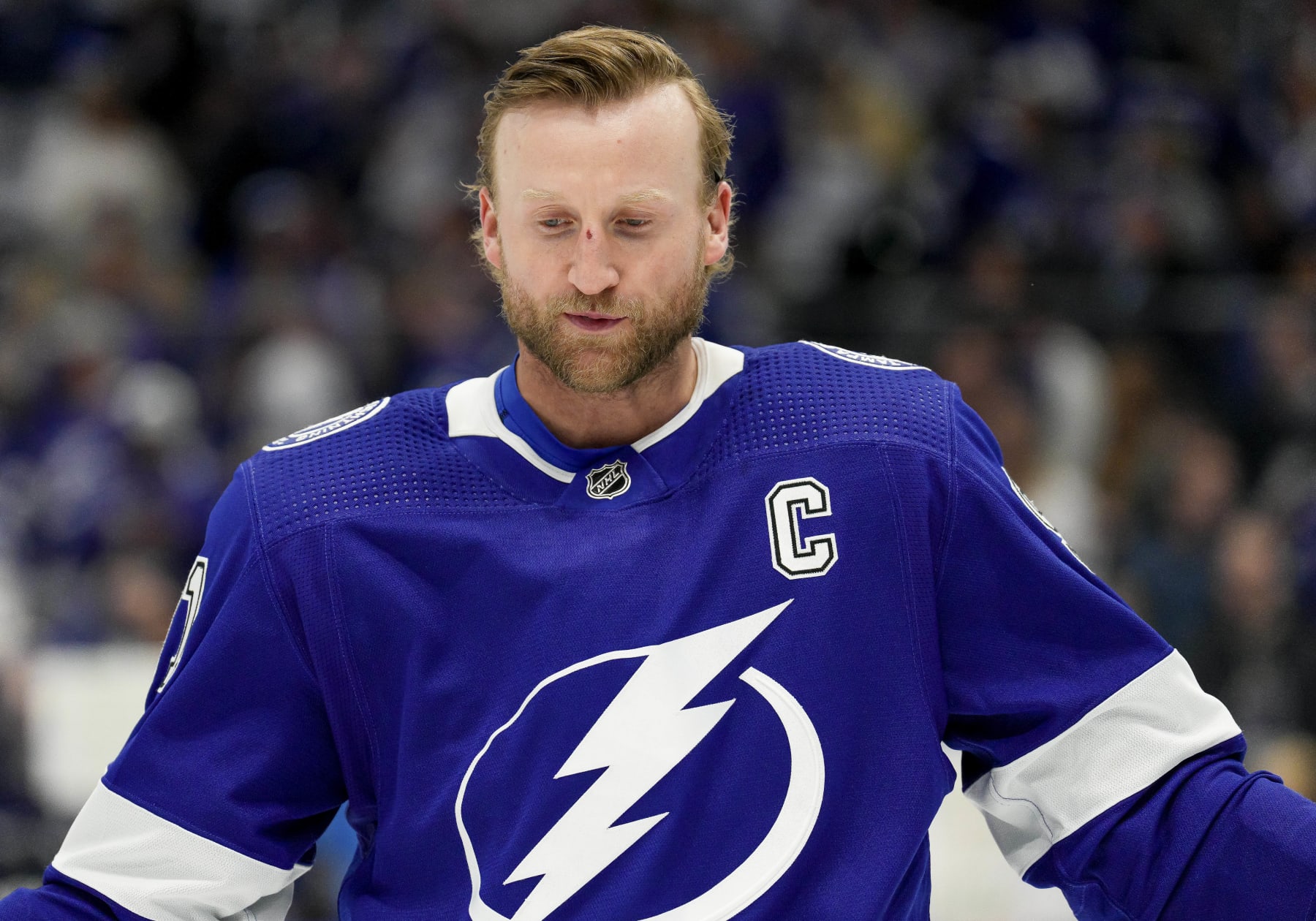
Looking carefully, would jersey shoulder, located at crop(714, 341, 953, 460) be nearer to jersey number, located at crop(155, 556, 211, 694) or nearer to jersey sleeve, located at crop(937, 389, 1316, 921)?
jersey sleeve, located at crop(937, 389, 1316, 921)

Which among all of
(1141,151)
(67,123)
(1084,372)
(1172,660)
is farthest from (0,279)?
(1172,660)

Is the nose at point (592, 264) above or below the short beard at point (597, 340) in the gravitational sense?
above

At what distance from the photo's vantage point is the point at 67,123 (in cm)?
766

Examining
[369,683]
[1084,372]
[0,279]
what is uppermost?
[369,683]

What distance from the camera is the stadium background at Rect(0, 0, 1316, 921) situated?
5.57m

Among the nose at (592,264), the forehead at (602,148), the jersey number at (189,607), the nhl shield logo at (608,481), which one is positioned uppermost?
the forehead at (602,148)

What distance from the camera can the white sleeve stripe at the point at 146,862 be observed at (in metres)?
1.92

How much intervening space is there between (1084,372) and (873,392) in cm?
445

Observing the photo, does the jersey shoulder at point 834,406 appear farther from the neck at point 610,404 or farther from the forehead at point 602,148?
the forehead at point 602,148

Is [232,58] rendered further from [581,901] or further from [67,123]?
[581,901]

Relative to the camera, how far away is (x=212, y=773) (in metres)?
1.93

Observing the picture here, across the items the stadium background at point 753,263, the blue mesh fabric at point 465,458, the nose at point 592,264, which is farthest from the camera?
the stadium background at point 753,263

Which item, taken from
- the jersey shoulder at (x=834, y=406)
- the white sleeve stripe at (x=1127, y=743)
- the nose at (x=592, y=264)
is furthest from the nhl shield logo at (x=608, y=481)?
the white sleeve stripe at (x=1127, y=743)

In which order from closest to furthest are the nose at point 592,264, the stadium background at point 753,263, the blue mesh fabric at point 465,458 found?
the nose at point 592,264, the blue mesh fabric at point 465,458, the stadium background at point 753,263
